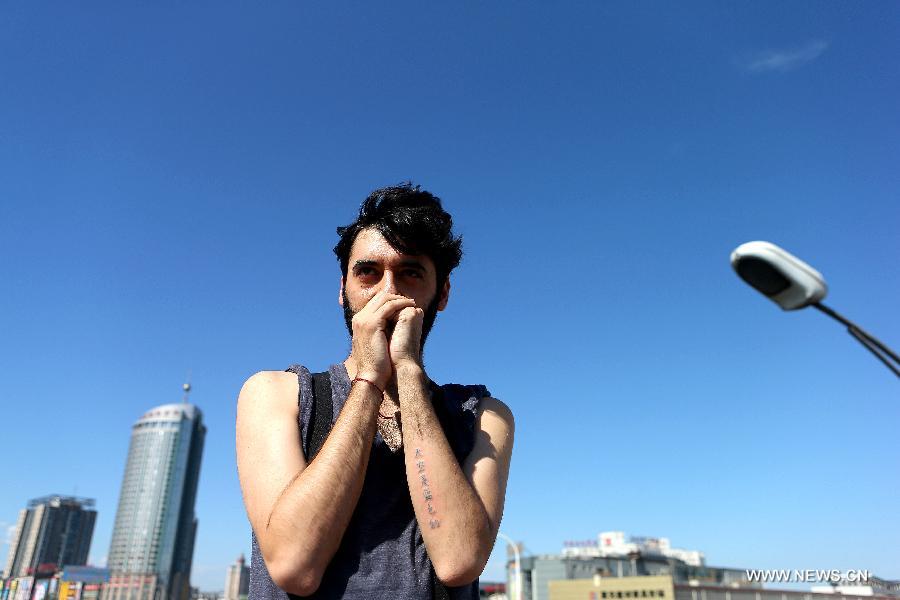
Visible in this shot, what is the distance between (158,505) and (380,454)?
21779cm

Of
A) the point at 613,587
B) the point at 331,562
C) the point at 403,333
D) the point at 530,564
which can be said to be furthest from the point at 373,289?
the point at 530,564

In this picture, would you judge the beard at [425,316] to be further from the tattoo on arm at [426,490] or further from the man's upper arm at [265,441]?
the tattoo on arm at [426,490]

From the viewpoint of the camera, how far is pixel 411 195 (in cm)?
280

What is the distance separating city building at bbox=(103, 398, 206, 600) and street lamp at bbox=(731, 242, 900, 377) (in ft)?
710

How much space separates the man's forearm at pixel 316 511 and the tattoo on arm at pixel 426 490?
0.18 meters

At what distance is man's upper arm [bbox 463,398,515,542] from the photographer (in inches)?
85.4

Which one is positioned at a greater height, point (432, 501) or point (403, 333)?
point (403, 333)

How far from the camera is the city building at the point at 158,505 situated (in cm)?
18800

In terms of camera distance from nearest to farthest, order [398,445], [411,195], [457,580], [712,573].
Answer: [457,580] < [398,445] < [411,195] < [712,573]

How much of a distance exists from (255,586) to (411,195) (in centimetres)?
171

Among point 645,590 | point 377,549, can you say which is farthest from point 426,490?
point 645,590

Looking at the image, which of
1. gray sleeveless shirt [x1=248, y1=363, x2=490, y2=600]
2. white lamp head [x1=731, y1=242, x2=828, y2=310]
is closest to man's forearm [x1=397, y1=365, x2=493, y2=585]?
gray sleeveless shirt [x1=248, y1=363, x2=490, y2=600]

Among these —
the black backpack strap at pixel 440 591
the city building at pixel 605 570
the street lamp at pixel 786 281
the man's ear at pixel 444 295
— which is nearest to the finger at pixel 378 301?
the man's ear at pixel 444 295

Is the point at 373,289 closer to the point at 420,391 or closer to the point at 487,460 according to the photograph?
the point at 420,391
